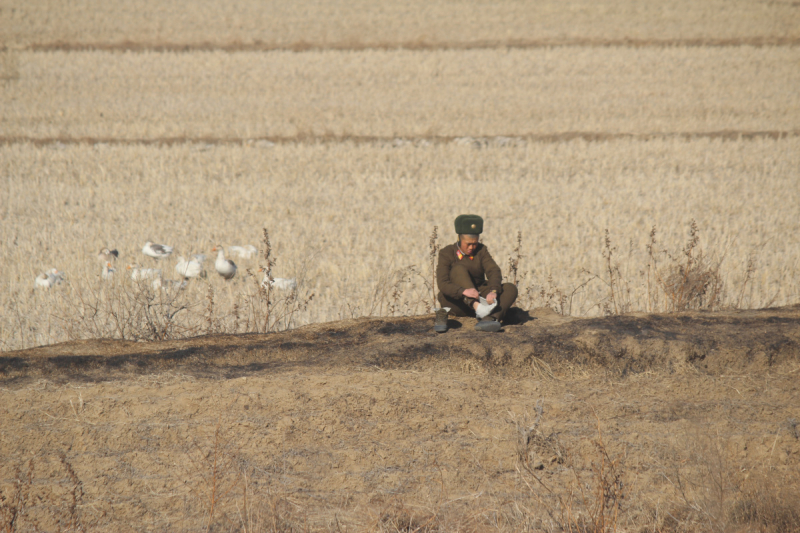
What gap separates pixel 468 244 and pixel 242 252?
525cm

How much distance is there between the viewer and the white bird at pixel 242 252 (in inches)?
382

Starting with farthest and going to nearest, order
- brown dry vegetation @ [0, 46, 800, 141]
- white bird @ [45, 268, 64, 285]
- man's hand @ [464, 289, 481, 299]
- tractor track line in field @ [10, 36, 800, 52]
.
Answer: tractor track line in field @ [10, 36, 800, 52] → brown dry vegetation @ [0, 46, 800, 141] → white bird @ [45, 268, 64, 285] → man's hand @ [464, 289, 481, 299]

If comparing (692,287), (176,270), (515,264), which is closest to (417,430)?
(515,264)

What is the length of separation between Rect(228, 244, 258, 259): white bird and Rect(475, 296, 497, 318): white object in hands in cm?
530

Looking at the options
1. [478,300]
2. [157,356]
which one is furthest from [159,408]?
[478,300]

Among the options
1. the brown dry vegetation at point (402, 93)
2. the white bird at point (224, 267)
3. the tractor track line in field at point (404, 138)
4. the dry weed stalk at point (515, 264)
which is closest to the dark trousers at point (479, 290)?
the dry weed stalk at point (515, 264)

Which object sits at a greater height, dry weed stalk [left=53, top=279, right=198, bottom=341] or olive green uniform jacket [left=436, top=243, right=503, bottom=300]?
olive green uniform jacket [left=436, top=243, right=503, bottom=300]

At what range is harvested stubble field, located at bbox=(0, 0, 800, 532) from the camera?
3795mm

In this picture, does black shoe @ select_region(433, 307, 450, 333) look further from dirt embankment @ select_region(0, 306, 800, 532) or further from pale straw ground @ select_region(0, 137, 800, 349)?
pale straw ground @ select_region(0, 137, 800, 349)

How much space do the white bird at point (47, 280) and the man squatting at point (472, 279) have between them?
18.2ft

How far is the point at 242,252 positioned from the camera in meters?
9.70

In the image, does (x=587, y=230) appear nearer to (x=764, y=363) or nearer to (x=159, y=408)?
(x=764, y=363)

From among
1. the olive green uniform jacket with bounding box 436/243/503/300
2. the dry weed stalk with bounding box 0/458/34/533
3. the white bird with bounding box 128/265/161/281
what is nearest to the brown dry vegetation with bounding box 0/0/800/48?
the white bird with bounding box 128/265/161/281

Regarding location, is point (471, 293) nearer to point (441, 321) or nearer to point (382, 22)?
point (441, 321)
